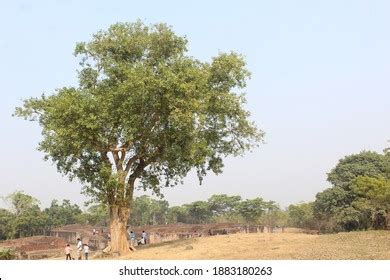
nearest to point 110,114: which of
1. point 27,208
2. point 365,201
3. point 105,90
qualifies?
point 105,90

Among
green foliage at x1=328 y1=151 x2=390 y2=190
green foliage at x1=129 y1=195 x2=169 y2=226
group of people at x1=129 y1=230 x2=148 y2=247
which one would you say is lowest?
group of people at x1=129 y1=230 x2=148 y2=247

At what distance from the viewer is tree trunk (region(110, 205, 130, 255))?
25.3 meters

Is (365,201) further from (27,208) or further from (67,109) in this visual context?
(27,208)

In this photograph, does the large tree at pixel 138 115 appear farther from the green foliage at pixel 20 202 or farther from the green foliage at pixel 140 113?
the green foliage at pixel 20 202

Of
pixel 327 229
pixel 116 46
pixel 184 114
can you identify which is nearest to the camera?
pixel 184 114

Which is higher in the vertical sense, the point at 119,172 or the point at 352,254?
the point at 119,172

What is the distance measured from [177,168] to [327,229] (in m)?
20.9

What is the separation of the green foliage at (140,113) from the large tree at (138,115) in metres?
0.05

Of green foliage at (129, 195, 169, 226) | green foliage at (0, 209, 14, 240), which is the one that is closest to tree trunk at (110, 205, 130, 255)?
green foliage at (0, 209, 14, 240)

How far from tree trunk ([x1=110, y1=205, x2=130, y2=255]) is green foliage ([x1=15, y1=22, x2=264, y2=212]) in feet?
1.44

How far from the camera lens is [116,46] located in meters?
26.5

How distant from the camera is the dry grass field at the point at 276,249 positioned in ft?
55.3

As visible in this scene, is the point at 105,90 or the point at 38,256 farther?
the point at 38,256

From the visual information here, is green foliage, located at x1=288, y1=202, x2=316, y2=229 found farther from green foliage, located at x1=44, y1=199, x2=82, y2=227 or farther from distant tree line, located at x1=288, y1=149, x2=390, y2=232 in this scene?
green foliage, located at x1=44, y1=199, x2=82, y2=227
